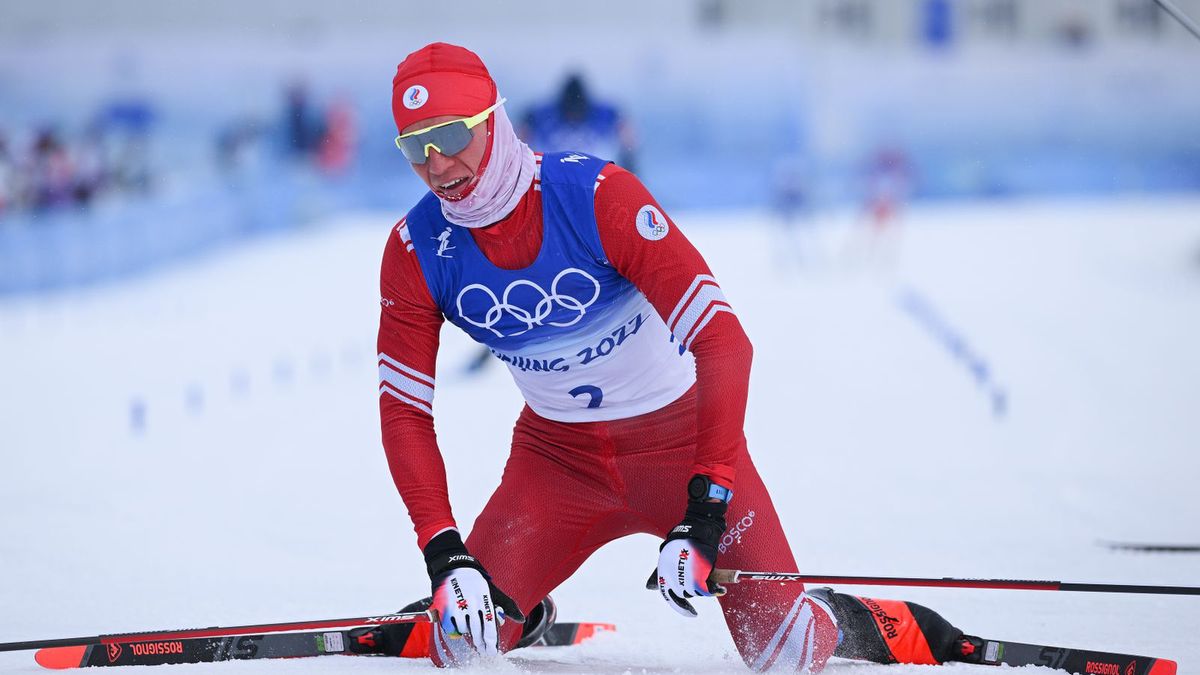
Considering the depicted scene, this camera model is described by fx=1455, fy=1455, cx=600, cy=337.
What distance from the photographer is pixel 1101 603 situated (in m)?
4.47

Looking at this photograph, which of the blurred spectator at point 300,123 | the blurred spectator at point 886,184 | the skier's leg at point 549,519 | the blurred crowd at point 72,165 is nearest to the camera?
the skier's leg at point 549,519

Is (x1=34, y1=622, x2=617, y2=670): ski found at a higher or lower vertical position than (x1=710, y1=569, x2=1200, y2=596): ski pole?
lower

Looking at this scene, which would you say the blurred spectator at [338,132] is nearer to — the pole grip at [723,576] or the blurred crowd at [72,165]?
the blurred crowd at [72,165]

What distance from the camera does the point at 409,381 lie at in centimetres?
356

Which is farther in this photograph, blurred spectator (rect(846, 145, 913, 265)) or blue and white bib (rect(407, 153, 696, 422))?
blurred spectator (rect(846, 145, 913, 265))

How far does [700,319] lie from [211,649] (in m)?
1.45

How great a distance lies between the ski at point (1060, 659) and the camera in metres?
3.44

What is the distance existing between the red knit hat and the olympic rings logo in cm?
44

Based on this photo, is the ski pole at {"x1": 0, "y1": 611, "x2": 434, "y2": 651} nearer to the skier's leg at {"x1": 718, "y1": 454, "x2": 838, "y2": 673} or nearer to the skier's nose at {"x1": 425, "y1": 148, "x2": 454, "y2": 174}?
the skier's leg at {"x1": 718, "y1": 454, "x2": 838, "y2": 673}

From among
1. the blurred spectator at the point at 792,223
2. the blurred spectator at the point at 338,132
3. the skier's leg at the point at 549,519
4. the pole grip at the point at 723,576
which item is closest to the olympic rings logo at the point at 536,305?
the skier's leg at the point at 549,519

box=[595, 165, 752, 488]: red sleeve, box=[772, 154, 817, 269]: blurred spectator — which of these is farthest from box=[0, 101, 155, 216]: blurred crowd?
box=[595, 165, 752, 488]: red sleeve

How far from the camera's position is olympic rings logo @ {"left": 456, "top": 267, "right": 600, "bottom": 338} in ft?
11.6

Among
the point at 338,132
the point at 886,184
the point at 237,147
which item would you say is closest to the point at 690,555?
the point at 237,147

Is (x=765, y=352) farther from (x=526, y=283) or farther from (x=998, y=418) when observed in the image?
(x=526, y=283)
